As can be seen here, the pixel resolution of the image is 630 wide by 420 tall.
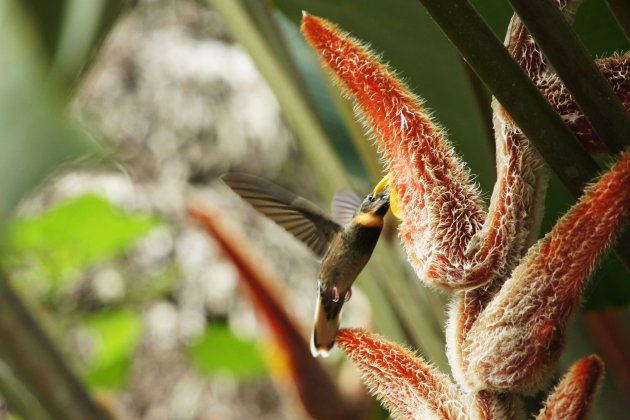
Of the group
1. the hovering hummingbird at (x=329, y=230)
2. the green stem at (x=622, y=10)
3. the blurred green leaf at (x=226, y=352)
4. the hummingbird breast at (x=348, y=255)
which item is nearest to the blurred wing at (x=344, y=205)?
the hovering hummingbird at (x=329, y=230)

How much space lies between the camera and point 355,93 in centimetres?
48

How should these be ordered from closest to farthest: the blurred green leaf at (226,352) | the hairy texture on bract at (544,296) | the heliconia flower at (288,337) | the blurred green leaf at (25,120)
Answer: the hairy texture on bract at (544,296) → the blurred green leaf at (25,120) → the heliconia flower at (288,337) → the blurred green leaf at (226,352)

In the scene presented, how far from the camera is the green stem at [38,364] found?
593mm

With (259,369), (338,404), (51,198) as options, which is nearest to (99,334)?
(259,369)

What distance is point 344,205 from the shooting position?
2.94 ft

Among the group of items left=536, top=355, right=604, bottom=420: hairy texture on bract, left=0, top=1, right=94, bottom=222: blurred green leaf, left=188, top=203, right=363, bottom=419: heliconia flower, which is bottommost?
left=188, top=203, right=363, bottom=419: heliconia flower

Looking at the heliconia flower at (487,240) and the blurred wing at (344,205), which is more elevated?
the heliconia flower at (487,240)

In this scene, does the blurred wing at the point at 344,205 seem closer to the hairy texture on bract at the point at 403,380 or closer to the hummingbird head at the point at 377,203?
the hummingbird head at the point at 377,203

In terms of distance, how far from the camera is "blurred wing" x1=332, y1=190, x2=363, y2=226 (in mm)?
890

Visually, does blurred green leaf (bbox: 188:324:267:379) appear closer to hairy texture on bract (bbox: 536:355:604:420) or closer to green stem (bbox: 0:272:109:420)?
green stem (bbox: 0:272:109:420)

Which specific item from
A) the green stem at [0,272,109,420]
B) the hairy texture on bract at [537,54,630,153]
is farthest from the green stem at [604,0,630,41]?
the green stem at [0,272,109,420]

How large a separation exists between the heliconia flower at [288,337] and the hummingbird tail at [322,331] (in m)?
0.34

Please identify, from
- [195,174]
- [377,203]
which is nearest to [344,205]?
[377,203]

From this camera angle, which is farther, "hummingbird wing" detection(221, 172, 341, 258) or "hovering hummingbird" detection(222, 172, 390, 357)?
"hummingbird wing" detection(221, 172, 341, 258)
